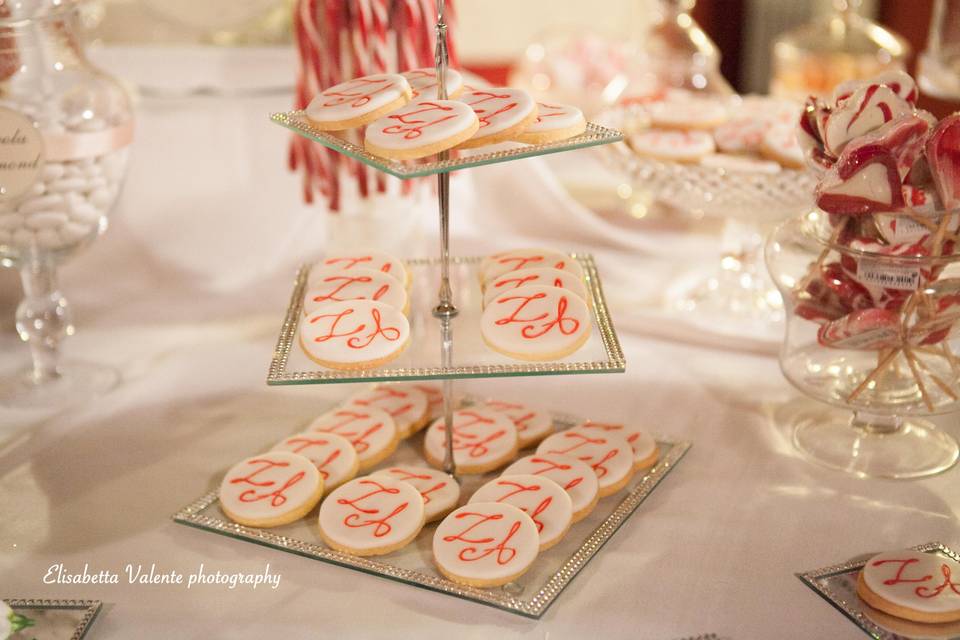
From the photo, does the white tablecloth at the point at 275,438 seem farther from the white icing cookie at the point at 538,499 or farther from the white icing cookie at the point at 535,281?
the white icing cookie at the point at 535,281

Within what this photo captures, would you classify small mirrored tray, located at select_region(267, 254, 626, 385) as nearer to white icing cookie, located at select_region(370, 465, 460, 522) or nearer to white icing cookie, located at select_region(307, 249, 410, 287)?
white icing cookie, located at select_region(307, 249, 410, 287)

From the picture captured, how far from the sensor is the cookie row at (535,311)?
0.97m

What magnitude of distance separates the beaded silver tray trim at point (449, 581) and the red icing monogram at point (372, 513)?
0.10ft

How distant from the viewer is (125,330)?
1501 millimetres

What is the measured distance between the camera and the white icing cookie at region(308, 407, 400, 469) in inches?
44.6

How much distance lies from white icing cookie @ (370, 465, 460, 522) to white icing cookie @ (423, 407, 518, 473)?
29 mm

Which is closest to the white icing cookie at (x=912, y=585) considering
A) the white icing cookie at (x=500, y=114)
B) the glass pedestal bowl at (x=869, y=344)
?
the glass pedestal bowl at (x=869, y=344)

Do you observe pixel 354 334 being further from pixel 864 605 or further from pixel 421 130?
pixel 864 605

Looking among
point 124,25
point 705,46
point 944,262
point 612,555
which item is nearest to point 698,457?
point 612,555

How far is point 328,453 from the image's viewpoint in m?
1.11

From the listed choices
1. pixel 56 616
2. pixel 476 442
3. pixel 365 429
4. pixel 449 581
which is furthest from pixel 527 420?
pixel 56 616

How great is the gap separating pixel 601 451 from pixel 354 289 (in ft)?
1.04

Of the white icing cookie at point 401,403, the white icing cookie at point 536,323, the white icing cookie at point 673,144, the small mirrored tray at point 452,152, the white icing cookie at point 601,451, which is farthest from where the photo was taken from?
the white icing cookie at point 673,144

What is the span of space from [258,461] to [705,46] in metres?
1.17
